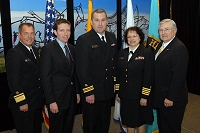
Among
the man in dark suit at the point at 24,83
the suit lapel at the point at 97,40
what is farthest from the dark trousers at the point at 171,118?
the man in dark suit at the point at 24,83

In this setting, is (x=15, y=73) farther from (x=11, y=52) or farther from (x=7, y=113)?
(x=7, y=113)

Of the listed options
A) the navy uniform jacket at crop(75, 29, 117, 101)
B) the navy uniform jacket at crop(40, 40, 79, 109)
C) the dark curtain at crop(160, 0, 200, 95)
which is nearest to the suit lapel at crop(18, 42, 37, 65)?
the navy uniform jacket at crop(40, 40, 79, 109)

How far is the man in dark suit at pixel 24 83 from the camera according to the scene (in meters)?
2.08

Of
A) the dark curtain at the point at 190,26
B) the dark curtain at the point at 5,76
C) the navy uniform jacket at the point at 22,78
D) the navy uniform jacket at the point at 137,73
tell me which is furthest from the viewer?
the dark curtain at the point at 190,26

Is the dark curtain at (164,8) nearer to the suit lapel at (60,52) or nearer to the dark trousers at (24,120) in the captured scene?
the suit lapel at (60,52)

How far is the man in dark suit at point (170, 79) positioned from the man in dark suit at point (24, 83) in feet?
4.01

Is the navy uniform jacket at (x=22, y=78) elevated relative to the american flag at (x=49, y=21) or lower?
lower

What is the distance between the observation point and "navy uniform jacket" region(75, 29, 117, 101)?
2.26 m

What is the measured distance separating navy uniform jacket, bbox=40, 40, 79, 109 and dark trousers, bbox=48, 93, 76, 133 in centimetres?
8

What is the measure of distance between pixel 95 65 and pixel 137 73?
45cm

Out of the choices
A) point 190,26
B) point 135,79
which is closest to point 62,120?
point 135,79

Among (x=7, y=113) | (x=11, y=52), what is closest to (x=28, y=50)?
(x=11, y=52)

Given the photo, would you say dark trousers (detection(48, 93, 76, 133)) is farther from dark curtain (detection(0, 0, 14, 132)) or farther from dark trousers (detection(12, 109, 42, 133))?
dark curtain (detection(0, 0, 14, 132))

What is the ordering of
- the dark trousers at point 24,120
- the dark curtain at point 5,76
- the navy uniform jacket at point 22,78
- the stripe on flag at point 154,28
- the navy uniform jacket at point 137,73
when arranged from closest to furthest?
1. the navy uniform jacket at point 22,78
2. the dark trousers at point 24,120
3. the navy uniform jacket at point 137,73
4. the stripe on flag at point 154,28
5. the dark curtain at point 5,76
